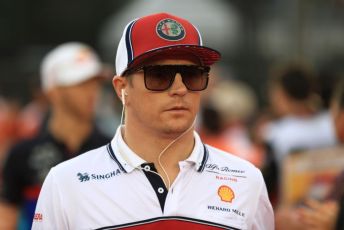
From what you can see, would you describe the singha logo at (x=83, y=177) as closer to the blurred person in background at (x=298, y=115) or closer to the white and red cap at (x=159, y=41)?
the white and red cap at (x=159, y=41)

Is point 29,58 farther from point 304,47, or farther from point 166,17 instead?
point 166,17

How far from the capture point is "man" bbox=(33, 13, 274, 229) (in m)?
4.76

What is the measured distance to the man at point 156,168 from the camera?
15.6 feet

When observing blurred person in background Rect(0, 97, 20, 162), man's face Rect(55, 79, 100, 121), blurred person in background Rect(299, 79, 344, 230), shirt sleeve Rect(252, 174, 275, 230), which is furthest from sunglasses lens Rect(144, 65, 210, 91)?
blurred person in background Rect(0, 97, 20, 162)

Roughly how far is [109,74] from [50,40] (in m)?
23.7

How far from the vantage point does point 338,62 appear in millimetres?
18219

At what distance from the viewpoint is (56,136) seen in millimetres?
7746

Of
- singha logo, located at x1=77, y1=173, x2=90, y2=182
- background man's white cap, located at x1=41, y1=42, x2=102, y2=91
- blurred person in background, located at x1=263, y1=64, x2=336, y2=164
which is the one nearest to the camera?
singha logo, located at x1=77, y1=173, x2=90, y2=182

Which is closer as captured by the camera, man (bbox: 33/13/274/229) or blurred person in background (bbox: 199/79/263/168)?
man (bbox: 33/13/274/229)

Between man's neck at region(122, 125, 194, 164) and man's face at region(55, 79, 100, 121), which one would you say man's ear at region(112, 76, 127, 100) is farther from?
man's face at region(55, 79, 100, 121)

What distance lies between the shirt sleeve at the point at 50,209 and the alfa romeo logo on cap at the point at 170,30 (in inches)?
32.9

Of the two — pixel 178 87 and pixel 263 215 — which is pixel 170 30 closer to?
pixel 178 87

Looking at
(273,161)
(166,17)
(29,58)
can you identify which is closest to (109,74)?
(273,161)

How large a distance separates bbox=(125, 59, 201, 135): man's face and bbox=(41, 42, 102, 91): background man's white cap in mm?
3271
